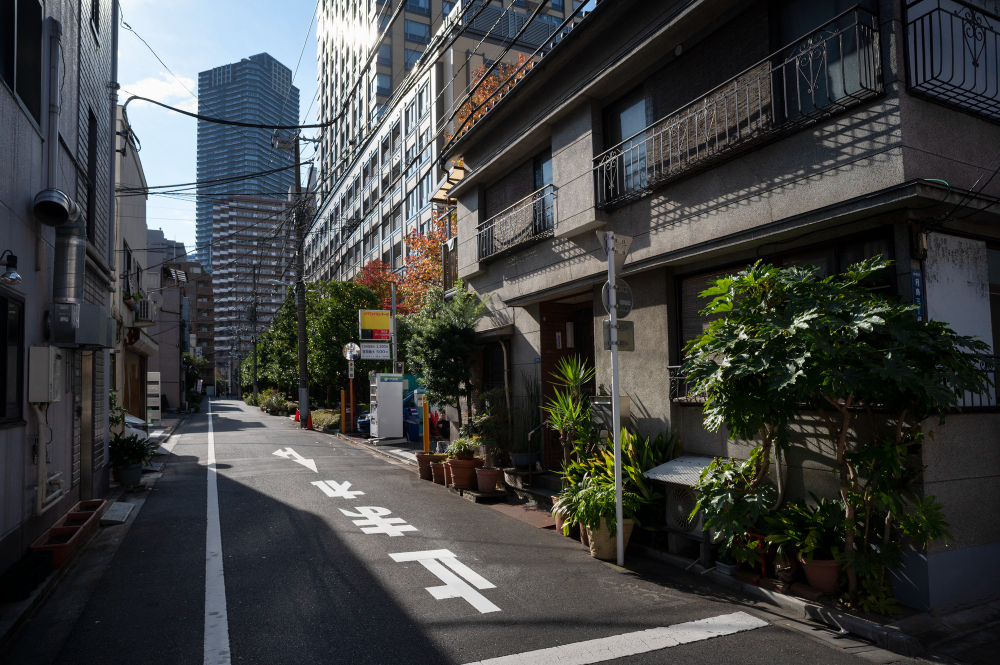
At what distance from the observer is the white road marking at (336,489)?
11.2 m

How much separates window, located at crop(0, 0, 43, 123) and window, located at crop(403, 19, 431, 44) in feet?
146

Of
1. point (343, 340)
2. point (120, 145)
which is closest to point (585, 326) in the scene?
point (120, 145)

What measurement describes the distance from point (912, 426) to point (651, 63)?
6234 mm

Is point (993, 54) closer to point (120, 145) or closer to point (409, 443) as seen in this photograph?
point (409, 443)

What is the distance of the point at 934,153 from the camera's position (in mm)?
5926

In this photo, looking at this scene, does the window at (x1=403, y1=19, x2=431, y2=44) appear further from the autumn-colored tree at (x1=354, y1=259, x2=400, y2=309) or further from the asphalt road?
the asphalt road

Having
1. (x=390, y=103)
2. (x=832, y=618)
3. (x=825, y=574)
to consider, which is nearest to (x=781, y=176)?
(x=825, y=574)

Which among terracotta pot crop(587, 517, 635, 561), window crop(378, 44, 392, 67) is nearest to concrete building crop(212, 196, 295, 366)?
window crop(378, 44, 392, 67)

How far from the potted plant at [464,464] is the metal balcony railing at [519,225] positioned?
4.01m

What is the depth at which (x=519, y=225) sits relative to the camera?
12.8 meters

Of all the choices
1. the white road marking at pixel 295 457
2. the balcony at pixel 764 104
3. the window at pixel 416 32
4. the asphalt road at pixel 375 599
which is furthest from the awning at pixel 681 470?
the window at pixel 416 32

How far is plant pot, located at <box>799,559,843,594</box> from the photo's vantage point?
5.60 m

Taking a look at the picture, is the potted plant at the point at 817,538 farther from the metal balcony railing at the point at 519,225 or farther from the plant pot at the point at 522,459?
the metal balcony railing at the point at 519,225

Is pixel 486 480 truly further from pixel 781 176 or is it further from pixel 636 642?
pixel 781 176
